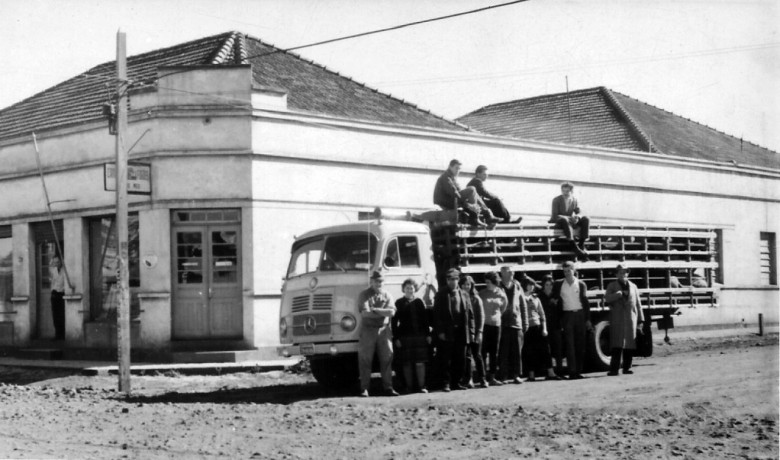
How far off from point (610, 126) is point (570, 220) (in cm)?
1814

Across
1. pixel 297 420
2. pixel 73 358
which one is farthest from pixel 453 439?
pixel 73 358

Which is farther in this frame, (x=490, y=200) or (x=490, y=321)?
(x=490, y=200)

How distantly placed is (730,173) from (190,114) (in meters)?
18.8

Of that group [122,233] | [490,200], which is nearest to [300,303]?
[122,233]

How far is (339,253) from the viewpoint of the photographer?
1622cm

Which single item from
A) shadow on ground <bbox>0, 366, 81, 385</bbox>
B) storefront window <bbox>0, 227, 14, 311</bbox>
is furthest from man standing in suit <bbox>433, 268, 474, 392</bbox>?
storefront window <bbox>0, 227, 14, 311</bbox>

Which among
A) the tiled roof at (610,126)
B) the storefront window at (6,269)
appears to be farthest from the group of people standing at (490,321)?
the tiled roof at (610,126)

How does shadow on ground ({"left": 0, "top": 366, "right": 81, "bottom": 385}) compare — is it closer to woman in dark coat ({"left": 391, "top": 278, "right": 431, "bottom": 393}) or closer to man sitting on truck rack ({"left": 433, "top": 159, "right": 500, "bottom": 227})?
woman in dark coat ({"left": 391, "top": 278, "right": 431, "bottom": 393})

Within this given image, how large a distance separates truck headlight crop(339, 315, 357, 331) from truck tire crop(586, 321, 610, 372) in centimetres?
484

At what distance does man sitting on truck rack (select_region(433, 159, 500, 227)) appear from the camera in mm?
17094

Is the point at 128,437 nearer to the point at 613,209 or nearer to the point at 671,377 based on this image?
the point at 671,377

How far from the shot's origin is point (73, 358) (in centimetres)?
2344

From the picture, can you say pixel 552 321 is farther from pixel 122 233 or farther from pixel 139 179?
pixel 139 179

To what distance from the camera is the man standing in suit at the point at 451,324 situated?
1561 centimetres
